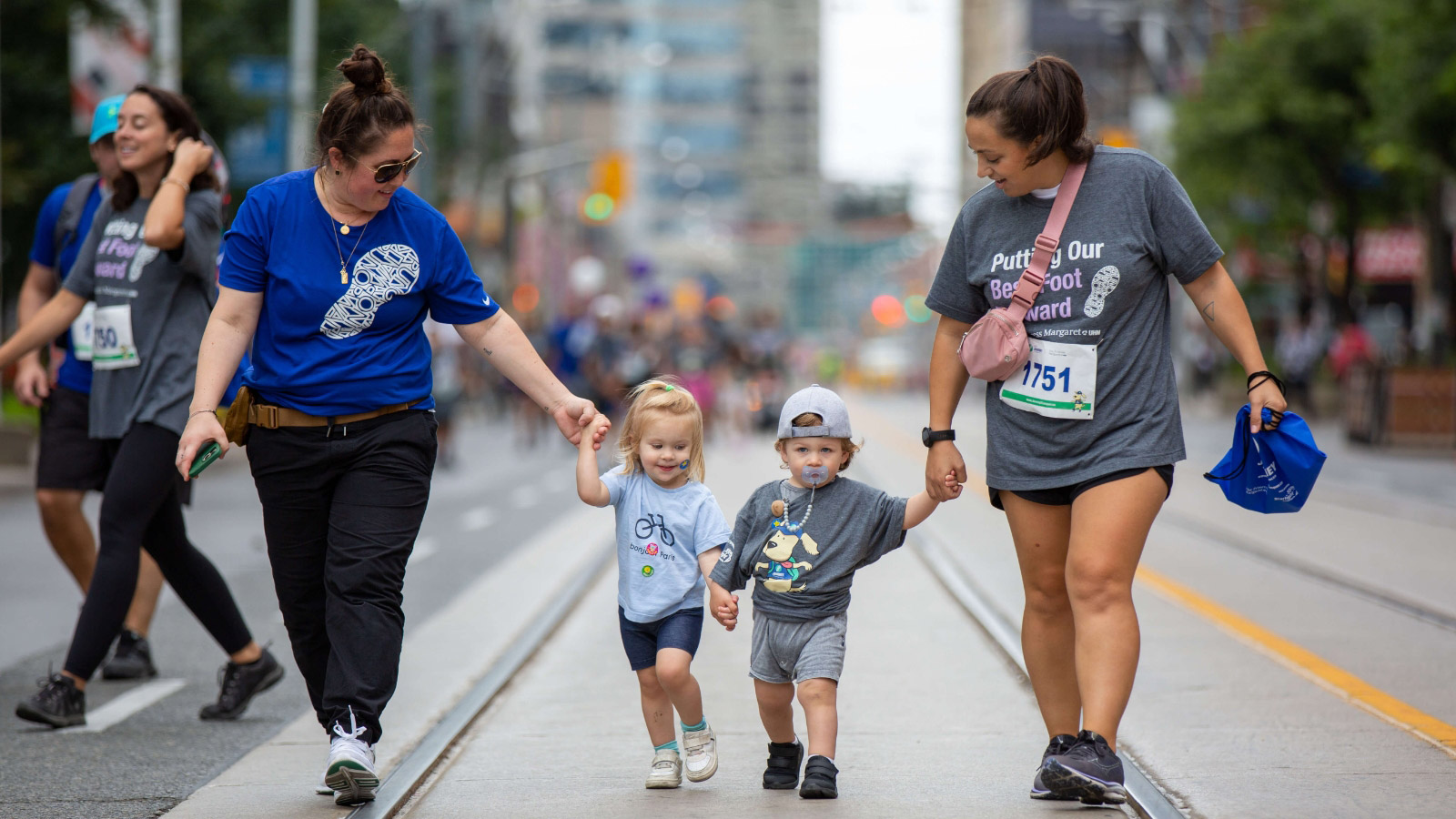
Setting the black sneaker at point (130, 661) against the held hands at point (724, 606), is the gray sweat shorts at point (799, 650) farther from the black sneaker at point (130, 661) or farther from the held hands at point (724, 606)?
the black sneaker at point (130, 661)

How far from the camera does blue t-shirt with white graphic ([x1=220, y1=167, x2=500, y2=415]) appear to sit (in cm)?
435

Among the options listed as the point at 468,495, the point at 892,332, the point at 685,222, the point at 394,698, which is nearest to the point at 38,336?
the point at 394,698

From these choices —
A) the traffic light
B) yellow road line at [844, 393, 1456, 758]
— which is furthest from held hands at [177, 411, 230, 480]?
the traffic light

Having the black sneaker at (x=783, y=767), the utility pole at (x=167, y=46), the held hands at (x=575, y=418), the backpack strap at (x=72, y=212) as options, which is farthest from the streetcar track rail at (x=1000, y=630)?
the utility pole at (x=167, y=46)

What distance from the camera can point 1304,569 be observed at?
9680mm

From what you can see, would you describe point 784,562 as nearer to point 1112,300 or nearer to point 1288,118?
point 1112,300

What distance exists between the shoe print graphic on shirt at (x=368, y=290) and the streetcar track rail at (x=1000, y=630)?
6.78 ft

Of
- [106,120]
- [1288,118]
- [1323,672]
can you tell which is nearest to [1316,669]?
[1323,672]

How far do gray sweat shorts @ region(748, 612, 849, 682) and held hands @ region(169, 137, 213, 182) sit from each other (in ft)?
8.03

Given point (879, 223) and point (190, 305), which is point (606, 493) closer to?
point (190, 305)

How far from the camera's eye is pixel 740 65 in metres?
158

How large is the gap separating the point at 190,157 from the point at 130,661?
6.47 ft

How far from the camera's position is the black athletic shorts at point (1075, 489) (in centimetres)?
425

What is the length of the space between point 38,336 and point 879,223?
161 meters
